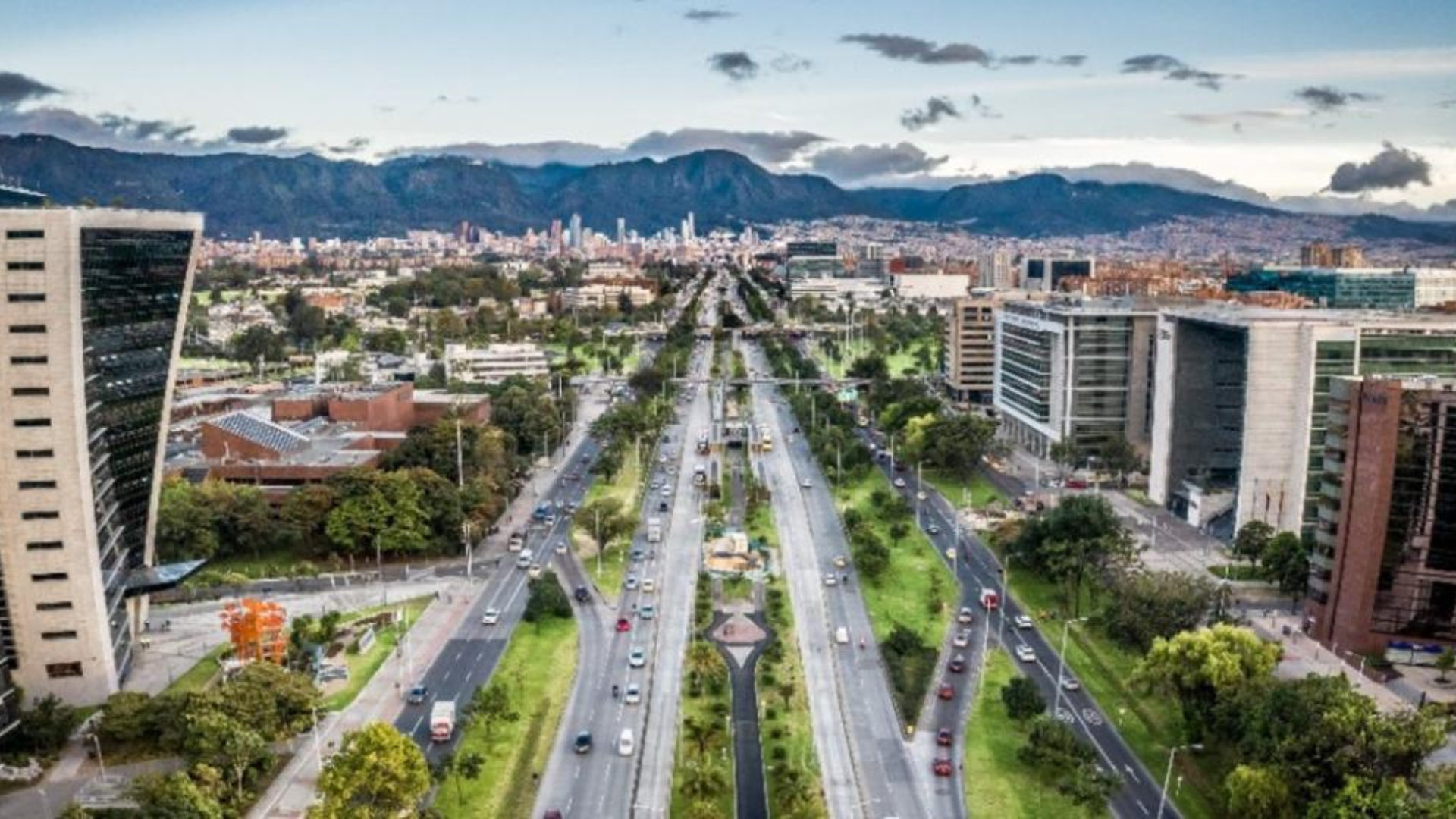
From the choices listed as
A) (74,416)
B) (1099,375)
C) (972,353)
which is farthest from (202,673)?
(972,353)

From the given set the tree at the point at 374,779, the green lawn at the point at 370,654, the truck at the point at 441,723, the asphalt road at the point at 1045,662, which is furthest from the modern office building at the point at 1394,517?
the green lawn at the point at 370,654

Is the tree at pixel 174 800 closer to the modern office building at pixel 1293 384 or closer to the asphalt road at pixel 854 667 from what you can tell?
the asphalt road at pixel 854 667

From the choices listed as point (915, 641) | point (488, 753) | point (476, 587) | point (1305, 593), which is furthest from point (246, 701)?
point (1305, 593)

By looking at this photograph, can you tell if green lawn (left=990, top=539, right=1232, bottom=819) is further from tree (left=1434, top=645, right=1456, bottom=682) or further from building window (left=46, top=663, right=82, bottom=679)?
building window (left=46, top=663, right=82, bottom=679)

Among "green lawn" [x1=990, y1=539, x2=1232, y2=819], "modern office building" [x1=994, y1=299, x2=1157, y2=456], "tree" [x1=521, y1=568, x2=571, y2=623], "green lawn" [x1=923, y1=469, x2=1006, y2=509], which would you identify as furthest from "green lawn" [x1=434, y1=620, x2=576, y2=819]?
"modern office building" [x1=994, y1=299, x2=1157, y2=456]

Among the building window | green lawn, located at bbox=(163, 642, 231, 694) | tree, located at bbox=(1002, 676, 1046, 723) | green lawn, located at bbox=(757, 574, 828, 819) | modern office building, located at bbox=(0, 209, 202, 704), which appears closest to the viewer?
green lawn, located at bbox=(757, 574, 828, 819)

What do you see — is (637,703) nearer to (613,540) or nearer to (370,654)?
(370,654)

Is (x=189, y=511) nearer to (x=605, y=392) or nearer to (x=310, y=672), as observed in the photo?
(x=310, y=672)
